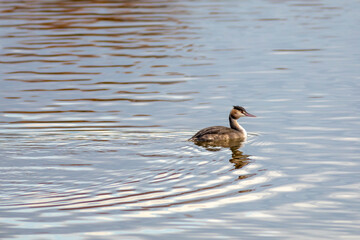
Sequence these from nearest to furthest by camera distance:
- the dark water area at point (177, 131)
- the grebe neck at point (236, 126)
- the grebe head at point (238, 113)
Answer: the dark water area at point (177, 131) < the grebe neck at point (236, 126) < the grebe head at point (238, 113)

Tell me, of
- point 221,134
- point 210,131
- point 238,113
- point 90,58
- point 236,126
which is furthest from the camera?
point 90,58

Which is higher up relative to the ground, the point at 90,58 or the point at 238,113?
the point at 90,58

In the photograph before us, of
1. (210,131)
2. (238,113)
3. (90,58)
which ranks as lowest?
(210,131)

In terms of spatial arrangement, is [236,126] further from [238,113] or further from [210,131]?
[210,131]

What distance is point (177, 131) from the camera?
15898 millimetres

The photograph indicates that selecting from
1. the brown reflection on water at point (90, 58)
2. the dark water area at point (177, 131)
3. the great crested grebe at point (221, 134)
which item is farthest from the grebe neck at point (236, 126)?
the brown reflection on water at point (90, 58)

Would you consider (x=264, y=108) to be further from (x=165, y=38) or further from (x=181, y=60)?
(x=165, y=38)

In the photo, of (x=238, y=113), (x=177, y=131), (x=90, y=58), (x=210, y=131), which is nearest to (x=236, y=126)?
(x=238, y=113)

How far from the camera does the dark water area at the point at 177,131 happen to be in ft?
34.6

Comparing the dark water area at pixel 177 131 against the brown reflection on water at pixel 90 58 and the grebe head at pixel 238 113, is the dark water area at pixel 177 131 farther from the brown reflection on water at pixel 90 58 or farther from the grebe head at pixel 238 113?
the grebe head at pixel 238 113

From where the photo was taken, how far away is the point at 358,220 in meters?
10.5

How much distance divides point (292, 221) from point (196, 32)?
22361mm

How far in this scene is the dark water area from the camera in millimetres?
10555

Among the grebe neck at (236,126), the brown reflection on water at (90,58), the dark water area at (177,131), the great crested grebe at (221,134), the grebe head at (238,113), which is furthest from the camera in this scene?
the brown reflection on water at (90,58)
